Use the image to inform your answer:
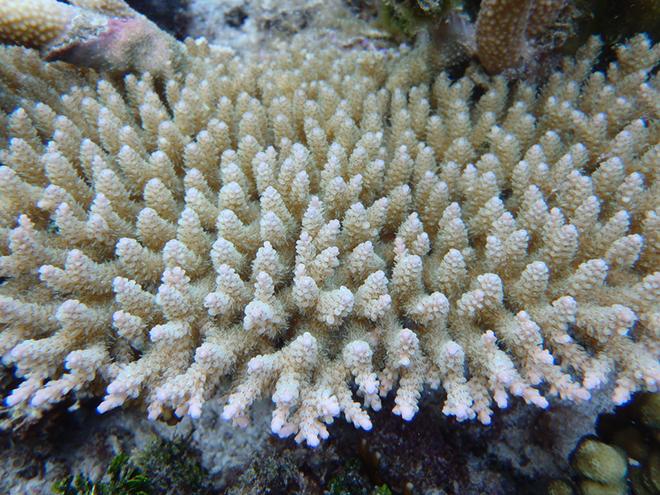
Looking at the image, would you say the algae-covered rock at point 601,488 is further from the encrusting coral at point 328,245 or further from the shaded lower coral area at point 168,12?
the shaded lower coral area at point 168,12

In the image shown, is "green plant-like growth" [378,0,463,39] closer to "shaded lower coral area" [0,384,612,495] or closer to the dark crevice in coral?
the dark crevice in coral

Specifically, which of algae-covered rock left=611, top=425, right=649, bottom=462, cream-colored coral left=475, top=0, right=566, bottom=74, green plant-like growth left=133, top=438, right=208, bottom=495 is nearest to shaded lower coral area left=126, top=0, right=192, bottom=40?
cream-colored coral left=475, top=0, right=566, bottom=74

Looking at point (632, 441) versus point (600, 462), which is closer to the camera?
point (600, 462)

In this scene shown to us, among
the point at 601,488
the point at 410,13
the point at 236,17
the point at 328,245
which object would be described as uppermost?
the point at 410,13

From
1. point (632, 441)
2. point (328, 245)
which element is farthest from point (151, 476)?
point (632, 441)

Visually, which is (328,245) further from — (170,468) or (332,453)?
(170,468)

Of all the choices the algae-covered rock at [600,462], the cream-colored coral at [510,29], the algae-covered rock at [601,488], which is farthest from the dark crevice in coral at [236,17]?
the algae-covered rock at [601,488]

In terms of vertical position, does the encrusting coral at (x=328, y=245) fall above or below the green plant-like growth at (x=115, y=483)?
above
